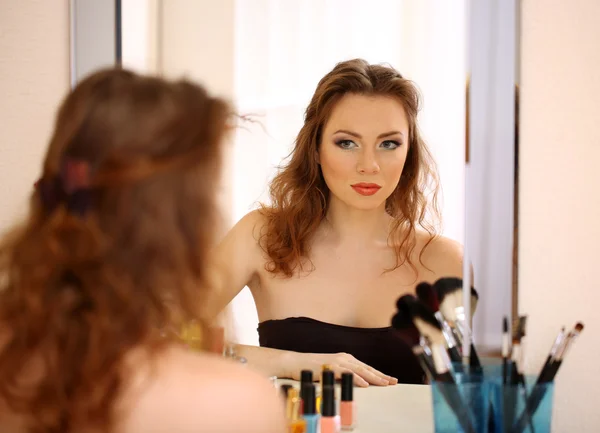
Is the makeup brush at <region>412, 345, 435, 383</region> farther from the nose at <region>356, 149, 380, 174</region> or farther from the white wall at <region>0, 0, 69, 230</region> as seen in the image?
the white wall at <region>0, 0, 69, 230</region>

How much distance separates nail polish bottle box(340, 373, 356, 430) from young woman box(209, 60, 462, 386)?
0.11 ft

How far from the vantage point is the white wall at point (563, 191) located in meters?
0.74

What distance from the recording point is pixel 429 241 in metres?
0.80

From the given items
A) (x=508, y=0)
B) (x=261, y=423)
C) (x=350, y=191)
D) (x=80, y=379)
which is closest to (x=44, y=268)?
(x=80, y=379)

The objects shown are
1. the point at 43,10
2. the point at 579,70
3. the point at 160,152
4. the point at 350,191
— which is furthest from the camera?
the point at 43,10

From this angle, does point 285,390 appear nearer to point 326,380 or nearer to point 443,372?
point 326,380

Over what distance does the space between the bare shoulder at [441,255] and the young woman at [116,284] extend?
1.15ft

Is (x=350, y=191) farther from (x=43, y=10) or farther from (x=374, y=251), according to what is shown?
(x=43, y=10)

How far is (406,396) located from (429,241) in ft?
0.60

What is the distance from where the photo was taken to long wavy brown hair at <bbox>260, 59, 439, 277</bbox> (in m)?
0.79

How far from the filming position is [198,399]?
465mm

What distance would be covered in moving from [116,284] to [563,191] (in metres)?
0.49

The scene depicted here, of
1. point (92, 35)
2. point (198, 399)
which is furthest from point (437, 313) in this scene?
point (92, 35)

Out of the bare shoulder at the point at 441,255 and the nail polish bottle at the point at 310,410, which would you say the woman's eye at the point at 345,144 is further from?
the nail polish bottle at the point at 310,410
